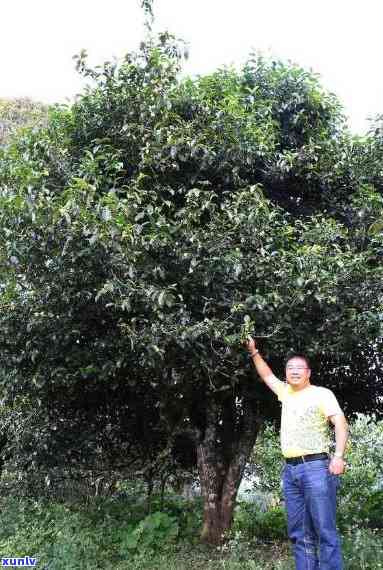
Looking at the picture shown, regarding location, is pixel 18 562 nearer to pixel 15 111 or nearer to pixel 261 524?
pixel 261 524

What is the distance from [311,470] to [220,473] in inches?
111

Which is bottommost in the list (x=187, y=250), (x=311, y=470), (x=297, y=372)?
(x=311, y=470)

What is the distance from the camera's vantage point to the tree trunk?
20.1 ft

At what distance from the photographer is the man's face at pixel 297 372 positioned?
4.06 meters

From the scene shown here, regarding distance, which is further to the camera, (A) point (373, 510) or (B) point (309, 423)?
(A) point (373, 510)

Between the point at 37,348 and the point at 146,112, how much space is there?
8.46 ft

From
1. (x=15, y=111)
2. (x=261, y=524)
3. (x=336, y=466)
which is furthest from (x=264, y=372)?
(x=15, y=111)

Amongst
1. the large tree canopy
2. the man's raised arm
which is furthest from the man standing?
the large tree canopy

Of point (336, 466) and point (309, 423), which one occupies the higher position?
point (309, 423)

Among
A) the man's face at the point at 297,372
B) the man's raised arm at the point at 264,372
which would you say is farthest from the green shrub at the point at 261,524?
the man's face at the point at 297,372

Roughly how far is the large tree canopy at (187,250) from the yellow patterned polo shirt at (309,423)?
2.44 ft

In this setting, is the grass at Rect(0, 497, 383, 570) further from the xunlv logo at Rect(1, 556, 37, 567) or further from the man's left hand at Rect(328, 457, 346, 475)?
the man's left hand at Rect(328, 457, 346, 475)

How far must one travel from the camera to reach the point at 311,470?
3.79m

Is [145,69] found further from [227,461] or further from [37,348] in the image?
[227,461]
